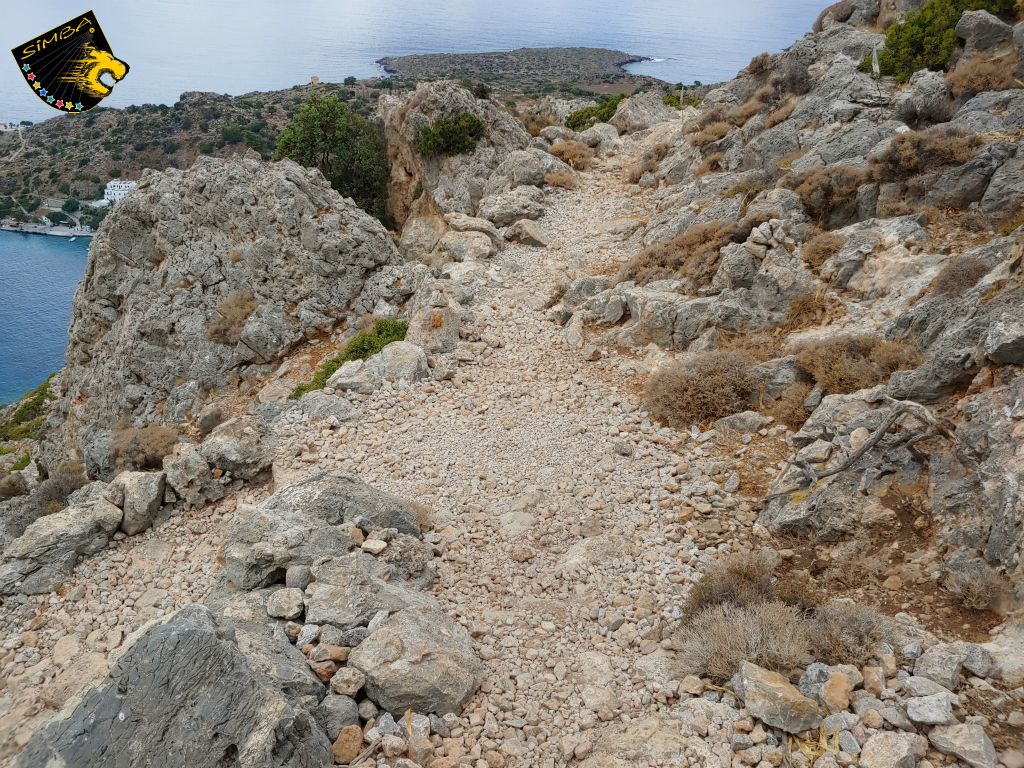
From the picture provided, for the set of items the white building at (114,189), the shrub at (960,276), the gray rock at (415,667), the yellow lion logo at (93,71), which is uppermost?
the yellow lion logo at (93,71)

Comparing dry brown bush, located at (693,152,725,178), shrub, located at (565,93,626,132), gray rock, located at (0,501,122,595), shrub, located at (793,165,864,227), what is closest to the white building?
shrub, located at (565,93,626,132)

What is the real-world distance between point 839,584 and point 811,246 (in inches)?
356

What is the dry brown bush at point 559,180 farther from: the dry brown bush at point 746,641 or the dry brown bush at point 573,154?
the dry brown bush at point 746,641

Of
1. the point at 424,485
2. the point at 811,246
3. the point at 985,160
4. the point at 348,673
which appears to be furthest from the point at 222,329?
the point at 985,160

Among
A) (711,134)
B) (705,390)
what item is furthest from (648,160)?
(705,390)

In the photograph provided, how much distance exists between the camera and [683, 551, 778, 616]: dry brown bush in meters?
6.34

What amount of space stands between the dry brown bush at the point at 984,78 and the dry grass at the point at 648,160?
11.3 metres

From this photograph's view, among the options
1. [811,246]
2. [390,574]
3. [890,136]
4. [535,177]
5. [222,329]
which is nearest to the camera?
[390,574]

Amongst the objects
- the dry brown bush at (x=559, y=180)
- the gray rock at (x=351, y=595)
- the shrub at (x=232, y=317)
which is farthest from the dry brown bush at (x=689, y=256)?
the shrub at (x=232, y=317)

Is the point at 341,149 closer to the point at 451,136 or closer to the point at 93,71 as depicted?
the point at 451,136

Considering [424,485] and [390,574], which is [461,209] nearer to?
[424,485]

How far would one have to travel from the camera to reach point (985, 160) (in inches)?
486

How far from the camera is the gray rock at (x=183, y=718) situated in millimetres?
4504

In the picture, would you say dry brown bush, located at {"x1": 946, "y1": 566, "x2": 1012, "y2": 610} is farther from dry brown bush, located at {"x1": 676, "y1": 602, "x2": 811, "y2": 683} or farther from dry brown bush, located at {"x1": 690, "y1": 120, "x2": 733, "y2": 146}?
dry brown bush, located at {"x1": 690, "y1": 120, "x2": 733, "y2": 146}
